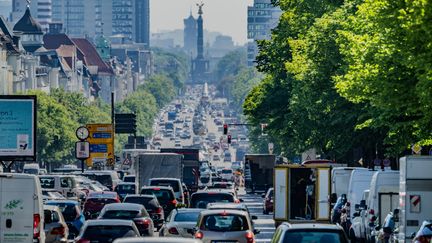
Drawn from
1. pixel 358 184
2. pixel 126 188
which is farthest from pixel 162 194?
pixel 126 188

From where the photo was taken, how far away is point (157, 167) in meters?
84.2

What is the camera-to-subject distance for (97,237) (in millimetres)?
35500

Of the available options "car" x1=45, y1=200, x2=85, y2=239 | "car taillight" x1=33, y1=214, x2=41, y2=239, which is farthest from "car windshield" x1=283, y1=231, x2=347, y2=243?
"car" x1=45, y1=200, x2=85, y2=239

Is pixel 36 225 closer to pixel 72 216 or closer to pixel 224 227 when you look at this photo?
pixel 224 227

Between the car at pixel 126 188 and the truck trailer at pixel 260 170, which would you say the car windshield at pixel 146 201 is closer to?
the car at pixel 126 188

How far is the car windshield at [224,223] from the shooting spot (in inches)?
1540

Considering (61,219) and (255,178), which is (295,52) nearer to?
(255,178)

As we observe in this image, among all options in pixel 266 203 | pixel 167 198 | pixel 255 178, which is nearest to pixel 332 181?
pixel 167 198

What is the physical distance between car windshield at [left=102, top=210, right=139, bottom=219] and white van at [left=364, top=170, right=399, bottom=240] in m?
6.27

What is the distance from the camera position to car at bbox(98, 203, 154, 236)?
151 feet

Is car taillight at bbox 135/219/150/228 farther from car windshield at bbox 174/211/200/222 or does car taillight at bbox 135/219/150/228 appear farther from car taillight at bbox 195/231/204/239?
car taillight at bbox 195/231/204/239

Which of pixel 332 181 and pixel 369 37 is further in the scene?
pixel 332 181

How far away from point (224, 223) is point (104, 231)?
4328 millimetres

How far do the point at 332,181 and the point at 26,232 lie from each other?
23932mm
